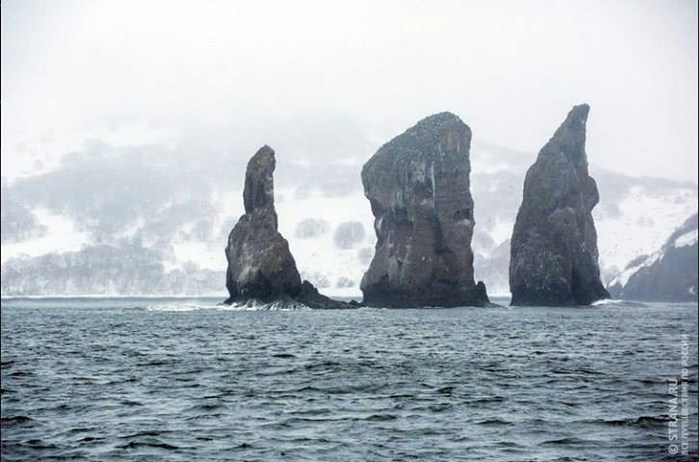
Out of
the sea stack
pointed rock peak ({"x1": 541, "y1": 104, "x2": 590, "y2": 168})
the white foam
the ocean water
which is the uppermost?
pointed rock peak ({"x1": 541, "y1": 104, "x2": 590, "y2": 168})

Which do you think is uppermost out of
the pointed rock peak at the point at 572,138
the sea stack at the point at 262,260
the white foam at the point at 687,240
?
the pointed rock peak at the point at 572,138

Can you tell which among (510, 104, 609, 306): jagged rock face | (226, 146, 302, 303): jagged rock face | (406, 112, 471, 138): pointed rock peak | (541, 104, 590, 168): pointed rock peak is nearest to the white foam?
(510, 104, 609, 306): jagged rock face

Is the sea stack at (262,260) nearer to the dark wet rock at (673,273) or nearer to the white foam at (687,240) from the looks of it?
the dark wet rock at (673,273)

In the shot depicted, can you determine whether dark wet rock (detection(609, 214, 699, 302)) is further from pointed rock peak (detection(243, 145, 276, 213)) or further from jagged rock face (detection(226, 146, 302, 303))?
jagged rock face (detection(226, 146, 302, 303))

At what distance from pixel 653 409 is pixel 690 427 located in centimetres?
360

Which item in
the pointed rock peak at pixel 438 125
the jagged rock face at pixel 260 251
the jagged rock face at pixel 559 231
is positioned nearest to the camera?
the jagged rock face at pixel 260 251

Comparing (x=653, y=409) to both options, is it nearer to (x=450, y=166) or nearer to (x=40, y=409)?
(x=40, y=409)

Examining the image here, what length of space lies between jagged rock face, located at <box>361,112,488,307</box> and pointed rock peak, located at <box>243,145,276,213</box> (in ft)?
72.5

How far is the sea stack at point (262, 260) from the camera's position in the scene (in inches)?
5143

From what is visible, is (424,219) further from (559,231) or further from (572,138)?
(572,138)

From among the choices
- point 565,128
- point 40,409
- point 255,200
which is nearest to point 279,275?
point 255,200

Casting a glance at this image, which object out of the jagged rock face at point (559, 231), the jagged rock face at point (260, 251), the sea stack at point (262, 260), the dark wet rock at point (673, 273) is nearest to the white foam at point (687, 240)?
the dark wet rock at point (673, 273)

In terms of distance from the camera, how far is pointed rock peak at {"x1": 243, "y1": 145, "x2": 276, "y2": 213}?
464 feet

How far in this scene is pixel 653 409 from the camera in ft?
103
